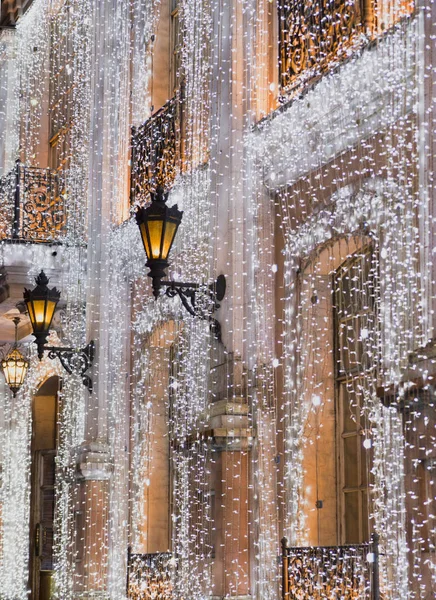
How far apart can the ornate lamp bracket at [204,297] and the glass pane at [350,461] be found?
1.52m

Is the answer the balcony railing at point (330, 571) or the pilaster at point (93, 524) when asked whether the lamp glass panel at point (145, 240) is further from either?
the pilaster at point (93, 524)

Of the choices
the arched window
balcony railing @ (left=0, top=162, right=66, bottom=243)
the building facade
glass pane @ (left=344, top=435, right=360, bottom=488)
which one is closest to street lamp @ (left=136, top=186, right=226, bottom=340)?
the building facade

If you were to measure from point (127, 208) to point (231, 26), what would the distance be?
129 inches

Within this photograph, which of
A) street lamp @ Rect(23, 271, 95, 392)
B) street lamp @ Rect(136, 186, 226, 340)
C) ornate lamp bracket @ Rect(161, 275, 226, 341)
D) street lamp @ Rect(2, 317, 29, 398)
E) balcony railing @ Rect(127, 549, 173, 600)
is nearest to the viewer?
street lamp @ Rect(136, 186, 226, 340)

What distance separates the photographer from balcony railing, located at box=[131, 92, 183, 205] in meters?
11.8

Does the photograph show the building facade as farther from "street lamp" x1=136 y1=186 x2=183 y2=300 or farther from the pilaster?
"street lamp" x1=136 y1=186 x2=183 y2=300

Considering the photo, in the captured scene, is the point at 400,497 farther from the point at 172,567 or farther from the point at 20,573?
the point at 20,573

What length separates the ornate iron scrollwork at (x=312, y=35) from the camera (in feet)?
29.0

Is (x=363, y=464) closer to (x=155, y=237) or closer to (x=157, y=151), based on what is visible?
(x=155, y=237)

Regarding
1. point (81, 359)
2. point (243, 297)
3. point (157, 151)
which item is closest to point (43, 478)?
point (81, 359)

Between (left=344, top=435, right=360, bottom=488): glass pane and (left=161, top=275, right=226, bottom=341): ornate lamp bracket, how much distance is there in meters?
1.52

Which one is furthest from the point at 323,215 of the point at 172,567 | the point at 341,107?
the point at 172,567

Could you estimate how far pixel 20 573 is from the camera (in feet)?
54.4

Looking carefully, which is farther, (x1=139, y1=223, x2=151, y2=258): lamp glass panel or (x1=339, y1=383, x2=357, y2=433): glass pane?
(x1=139, y1=223, x2=151, y2=258): lamp glass panel
